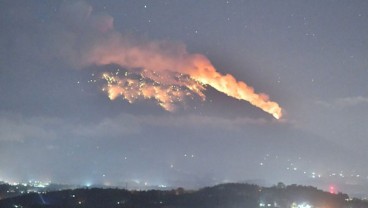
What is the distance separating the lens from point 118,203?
67.5m

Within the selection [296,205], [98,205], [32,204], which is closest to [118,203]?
[98,205]

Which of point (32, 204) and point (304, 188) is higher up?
point (304, 188)

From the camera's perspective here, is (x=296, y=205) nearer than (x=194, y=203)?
No

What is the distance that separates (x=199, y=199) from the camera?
226ft

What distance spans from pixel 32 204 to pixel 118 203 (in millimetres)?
13510

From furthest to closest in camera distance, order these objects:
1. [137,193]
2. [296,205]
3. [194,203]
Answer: [137,193], [296,205], [194,203]

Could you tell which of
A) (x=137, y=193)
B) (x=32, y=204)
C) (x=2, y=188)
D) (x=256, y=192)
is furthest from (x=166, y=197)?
(x=2, y=188)

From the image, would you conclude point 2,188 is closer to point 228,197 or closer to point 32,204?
point 32,204

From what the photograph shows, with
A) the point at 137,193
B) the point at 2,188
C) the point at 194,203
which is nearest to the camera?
the point at 194,203

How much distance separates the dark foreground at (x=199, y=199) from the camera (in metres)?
66.2

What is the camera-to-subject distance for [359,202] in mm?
75375

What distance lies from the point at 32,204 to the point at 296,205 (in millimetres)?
43067

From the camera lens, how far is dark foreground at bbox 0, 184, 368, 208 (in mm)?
66188

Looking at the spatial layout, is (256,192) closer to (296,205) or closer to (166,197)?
(296,205)
